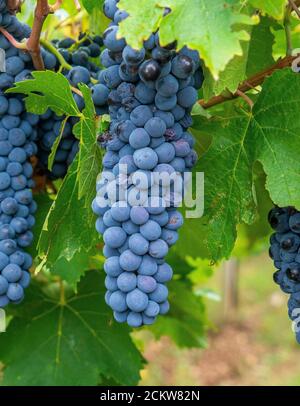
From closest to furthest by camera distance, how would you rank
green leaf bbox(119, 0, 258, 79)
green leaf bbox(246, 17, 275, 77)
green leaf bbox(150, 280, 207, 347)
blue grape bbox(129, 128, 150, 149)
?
green leaf bbox(119, 0, 258, 79)
blue grape bbox(129, 128, 150, 149)
green leaf bbox(246, 17, 275, 77)
green leaf bbox(150, 280, 207, 347)

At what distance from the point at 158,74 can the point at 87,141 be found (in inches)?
8.4

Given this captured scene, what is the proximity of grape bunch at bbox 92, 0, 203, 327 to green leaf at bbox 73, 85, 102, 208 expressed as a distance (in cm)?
8

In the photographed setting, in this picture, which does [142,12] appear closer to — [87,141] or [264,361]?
[87,141]

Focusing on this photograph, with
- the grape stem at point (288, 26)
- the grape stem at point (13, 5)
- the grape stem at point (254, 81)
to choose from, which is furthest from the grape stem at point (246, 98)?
the grape stem at point (13, 5)

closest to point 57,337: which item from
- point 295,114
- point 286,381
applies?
point 295,114

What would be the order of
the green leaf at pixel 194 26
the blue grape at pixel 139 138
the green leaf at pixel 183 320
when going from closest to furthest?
the green leaf at pixel 194 26 → the blue grape at pixel 139 138 → the green leaf at pixel 183 320

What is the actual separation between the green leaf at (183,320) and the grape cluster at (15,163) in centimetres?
74

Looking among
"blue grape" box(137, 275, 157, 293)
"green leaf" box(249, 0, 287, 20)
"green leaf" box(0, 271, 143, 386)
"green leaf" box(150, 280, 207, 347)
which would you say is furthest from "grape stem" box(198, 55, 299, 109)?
"green leaf" box(150, 280, 207, 347)

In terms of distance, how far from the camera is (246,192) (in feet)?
3.39

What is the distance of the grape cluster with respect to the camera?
1.07m

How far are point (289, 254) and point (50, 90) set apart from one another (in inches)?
19.5

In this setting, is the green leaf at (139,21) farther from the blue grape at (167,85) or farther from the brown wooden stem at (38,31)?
the brown wooden stem at (38,31)

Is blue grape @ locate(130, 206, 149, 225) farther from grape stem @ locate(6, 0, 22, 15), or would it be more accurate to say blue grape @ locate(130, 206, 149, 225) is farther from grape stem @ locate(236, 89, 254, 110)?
grape stem @ locate(6, 0, 22, 15)

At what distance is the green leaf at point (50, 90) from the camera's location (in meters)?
1.00
